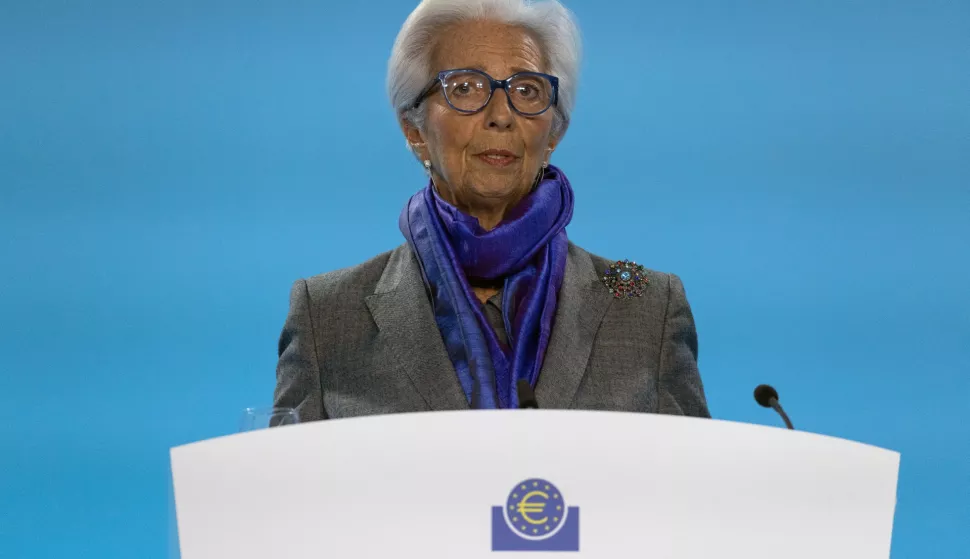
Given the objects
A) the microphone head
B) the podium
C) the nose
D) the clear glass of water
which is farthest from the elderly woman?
the podium

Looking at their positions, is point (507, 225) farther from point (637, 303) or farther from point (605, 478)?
point (605, 478)

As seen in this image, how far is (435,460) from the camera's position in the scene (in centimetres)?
96

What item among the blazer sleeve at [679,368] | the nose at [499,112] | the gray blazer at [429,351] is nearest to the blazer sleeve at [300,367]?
the gray blazer at [429,351]

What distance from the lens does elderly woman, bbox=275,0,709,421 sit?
187 cm

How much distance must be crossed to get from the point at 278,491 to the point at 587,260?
1.20m

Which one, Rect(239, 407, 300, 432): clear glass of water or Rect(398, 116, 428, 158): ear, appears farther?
Rect(398, 116, 428, 158): ear

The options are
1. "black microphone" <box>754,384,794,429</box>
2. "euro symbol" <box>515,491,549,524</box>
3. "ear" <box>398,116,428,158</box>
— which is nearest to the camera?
"euro symbol" <box>515,491,549,524</box>

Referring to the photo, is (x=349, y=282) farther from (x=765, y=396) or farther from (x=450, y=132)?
(x=765, y=396)

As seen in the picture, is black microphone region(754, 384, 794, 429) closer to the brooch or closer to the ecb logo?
the ecb logo

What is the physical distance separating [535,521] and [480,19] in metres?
1.24

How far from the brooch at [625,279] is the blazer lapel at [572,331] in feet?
0.06

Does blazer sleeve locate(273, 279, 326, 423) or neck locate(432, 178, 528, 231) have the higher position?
neck locate(432, 178, 528, 231)

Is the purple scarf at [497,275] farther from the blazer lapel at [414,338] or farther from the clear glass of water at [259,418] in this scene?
the clear glass of water at [259,418]

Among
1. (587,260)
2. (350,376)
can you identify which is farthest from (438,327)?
(587,260)
